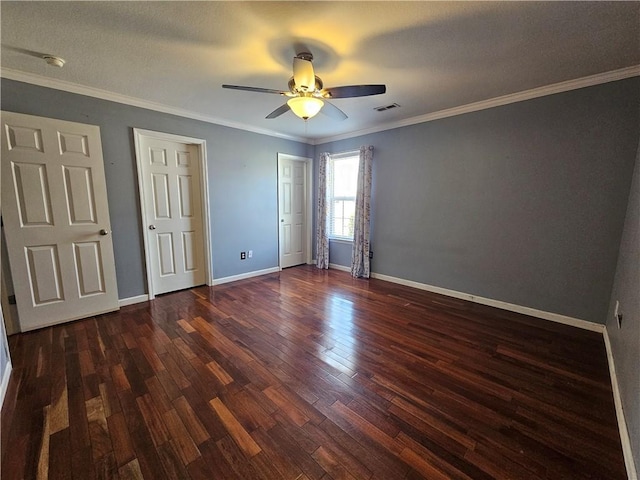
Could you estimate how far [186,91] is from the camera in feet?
9.14

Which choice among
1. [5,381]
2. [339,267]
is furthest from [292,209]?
[5,381]

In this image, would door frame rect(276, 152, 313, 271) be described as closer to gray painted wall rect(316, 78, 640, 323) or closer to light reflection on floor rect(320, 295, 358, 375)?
gray painted wall rect(316, 78, 640, 323)

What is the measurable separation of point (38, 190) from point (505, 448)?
13.5 ft

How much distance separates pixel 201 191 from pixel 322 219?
2119mm

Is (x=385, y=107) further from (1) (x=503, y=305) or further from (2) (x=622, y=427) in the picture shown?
(2) (x=622, y=427)

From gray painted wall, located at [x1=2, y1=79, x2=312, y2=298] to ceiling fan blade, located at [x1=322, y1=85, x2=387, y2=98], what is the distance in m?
2.34

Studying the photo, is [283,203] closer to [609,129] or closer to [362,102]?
[362,102]

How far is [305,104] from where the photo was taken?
2057mm

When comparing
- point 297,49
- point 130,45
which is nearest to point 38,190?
point 130,45

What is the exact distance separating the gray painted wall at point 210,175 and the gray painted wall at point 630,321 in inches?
163

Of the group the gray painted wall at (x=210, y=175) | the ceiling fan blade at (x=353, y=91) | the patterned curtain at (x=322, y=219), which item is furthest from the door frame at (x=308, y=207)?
the ceiling fan blade at (x=353, y=91)

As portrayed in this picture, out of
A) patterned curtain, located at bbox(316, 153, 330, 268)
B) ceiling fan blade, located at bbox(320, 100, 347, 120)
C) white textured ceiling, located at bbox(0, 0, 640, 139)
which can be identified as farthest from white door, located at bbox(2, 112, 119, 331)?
patterned curtain, located at bbox(316, 153, 330, 268)

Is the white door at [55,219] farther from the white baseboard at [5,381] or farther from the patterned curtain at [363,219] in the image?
the patterned curtain at [363,219]

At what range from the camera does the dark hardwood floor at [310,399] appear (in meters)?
1.29
